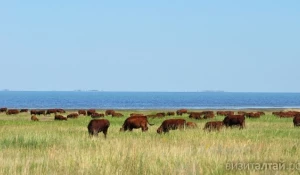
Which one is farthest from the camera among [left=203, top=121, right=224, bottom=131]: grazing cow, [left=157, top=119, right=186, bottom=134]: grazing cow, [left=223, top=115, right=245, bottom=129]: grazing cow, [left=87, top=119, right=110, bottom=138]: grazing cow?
[left=223, top=115, right=245, bottom=129]: grazing cow

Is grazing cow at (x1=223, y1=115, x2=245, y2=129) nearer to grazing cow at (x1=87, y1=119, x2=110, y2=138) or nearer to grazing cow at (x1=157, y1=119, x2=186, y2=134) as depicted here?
grazing cow at (x1=157, y1=119, x2=186, y2=134)

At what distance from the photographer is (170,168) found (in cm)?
1041

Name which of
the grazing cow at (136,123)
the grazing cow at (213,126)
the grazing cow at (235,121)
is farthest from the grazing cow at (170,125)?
the grazing cow at (235,121)

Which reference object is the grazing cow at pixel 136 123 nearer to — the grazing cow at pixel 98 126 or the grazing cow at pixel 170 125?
the grazing cow at pixel 170 125

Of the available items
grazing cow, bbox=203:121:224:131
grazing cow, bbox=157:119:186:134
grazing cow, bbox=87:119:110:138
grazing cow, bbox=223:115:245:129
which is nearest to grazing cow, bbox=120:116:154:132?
grazing cow, bbox=157:119:186:134

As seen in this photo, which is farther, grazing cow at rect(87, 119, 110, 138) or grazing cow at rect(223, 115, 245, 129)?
grazing cow at rect(223, 115, 245, 129)

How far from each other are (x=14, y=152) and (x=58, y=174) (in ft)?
14.3

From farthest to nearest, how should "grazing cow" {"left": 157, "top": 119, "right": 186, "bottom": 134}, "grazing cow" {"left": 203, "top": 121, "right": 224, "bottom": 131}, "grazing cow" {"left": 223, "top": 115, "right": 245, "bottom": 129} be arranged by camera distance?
"grazing cow" {"left": 223, "top": 115, "right": 245, "bottom": 129} < "grazing cow" {"left": 203, "top": 121, "right": 224, "bottom": 131} < "grazing cow" {"left": 157, "top": 119, "right": 186, "bottom": 134}

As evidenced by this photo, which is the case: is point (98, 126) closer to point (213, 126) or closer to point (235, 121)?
point (213, 126)

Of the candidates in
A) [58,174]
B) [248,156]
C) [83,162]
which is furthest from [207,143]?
[58,174]

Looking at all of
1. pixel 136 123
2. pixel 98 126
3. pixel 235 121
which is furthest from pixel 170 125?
pixel 235 121

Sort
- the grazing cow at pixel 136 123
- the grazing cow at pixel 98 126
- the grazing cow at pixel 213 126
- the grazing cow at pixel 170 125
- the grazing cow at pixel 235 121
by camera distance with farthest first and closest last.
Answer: the grazing cow at pixel 235 121 → the grazing cow at pixel 136 123 → the grazing cow at pixel 213 126 → the grazing cow at pixel 170 125 → the grazing cow at pixel 98 126

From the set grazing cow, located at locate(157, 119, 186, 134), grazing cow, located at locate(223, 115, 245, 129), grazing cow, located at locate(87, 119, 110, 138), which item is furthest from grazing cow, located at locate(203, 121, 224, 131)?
grazing cow, located at locate(87, 119, 110, 138)

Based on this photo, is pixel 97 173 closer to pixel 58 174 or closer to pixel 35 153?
pixel 58 174
